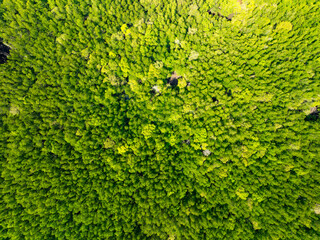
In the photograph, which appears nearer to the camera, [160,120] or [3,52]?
[160,120]

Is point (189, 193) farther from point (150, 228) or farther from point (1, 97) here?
point (1, 97)

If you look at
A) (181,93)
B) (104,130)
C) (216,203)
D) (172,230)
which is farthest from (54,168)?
(216,203)

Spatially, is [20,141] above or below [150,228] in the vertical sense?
below

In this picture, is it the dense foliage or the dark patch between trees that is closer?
the dense foliage

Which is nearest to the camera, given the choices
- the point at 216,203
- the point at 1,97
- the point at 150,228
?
the point at 150,228

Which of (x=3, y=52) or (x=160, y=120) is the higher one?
(x=160, y=120)

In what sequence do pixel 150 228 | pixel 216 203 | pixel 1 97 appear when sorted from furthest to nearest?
pixel 1 97 → pixel 216 203 → pixel 150 228

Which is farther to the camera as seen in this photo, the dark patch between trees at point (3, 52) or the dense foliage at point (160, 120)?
the dark patch between trees at point (3, 52)

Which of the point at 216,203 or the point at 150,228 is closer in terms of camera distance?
the point at 150,228
